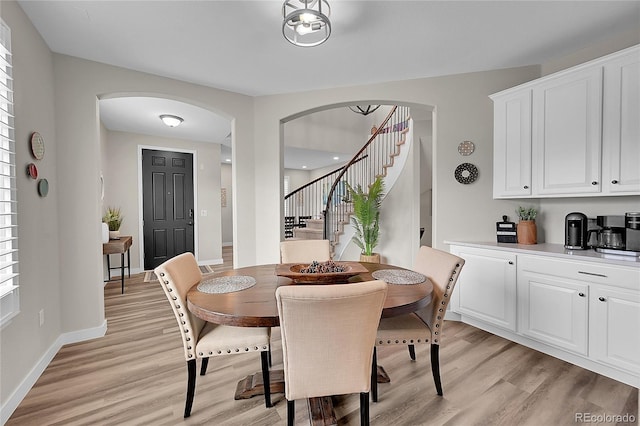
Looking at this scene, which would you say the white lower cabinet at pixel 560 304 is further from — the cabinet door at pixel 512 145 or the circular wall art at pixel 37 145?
the circular wall art at pixel 37 145

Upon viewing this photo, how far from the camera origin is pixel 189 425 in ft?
5.55

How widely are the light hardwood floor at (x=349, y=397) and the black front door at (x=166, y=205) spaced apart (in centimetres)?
312

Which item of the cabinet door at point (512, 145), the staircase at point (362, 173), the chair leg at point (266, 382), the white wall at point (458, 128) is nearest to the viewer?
the chair leg at point (266, 382)

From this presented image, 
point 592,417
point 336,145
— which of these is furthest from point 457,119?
point 336,145

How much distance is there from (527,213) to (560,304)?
952 millimetres

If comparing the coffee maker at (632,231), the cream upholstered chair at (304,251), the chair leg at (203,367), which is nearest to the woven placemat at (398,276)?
the cream upholstered chair at (304,251)

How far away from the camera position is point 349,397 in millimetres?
1914

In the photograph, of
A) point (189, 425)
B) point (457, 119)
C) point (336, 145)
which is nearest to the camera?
point (189, 425)

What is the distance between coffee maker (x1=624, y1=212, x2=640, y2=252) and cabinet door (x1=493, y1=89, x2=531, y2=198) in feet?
2.23

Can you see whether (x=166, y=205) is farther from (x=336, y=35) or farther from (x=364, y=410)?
(x=364, y=410)

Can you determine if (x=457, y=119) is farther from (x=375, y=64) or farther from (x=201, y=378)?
(x=201, y=378)

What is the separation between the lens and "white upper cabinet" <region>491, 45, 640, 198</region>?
219cm

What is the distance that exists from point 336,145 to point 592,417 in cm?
595

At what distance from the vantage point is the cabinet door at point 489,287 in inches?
102
